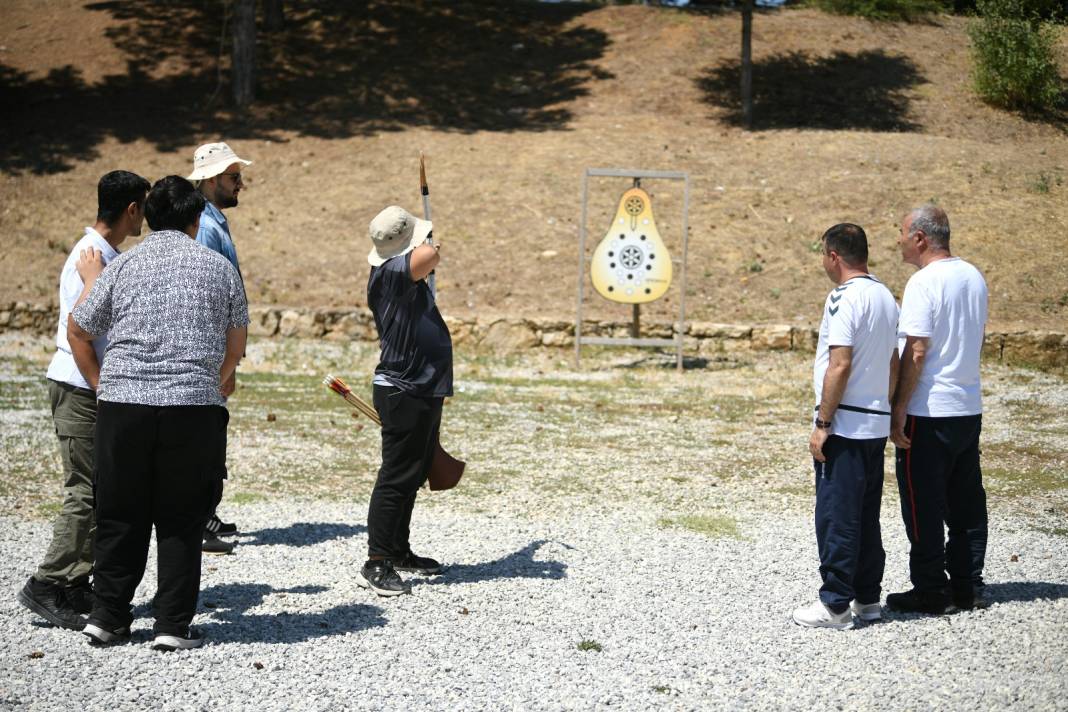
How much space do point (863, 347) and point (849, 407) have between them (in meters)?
0.26

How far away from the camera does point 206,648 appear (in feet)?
14.7

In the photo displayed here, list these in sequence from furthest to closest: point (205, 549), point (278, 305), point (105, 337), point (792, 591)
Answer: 1. point (278, 305)
2. point (205, 549)
3. point (792, 591)
4. point (105, 337)

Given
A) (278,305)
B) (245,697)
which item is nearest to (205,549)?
(245,697)

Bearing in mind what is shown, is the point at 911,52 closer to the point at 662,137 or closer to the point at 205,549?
the point at 662,137

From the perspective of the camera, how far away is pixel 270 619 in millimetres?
4898

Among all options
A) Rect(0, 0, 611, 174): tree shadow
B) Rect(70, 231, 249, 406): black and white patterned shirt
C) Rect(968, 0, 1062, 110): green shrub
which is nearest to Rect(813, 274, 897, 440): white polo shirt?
Rect(70, 231, 249, 406): black and white patterned shirt

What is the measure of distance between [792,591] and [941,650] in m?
0.91

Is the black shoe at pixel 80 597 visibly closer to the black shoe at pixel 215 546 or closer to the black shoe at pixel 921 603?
the black shoe at pixel 215 546

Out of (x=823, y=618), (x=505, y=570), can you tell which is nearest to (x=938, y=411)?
(x=823, y=618)

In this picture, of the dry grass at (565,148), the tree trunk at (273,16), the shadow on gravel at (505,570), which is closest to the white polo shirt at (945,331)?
the shadow on gravel at (505,570)

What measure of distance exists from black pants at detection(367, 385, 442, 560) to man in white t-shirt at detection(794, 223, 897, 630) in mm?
1831

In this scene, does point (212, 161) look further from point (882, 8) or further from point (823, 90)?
point (882, 8)

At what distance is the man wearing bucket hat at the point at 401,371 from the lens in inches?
202

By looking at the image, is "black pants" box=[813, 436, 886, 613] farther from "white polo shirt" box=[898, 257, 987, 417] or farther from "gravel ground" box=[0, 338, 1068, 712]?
"white polo shirt" box=[898, 257, 987, 417]
